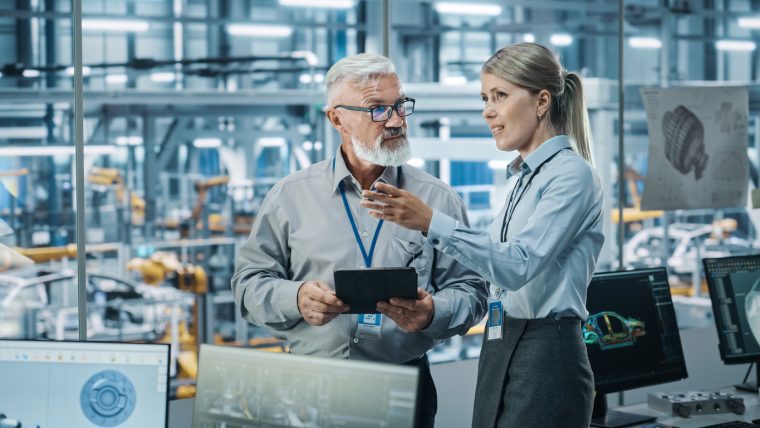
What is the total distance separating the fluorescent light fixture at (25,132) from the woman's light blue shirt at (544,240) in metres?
14.4

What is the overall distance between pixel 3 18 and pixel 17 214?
448 cm

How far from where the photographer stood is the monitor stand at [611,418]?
8.55 feet

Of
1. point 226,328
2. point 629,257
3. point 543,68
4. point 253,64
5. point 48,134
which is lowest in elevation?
point 226,328

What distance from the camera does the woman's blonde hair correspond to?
1843mm

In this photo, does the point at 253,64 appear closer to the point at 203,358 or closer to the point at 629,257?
the point at 629,257

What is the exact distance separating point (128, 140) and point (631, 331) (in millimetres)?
13635

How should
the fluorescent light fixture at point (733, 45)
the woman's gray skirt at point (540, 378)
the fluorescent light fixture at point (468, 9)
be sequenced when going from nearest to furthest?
the woman's gray skirt at point (540, 378) < the fluorescent light fixture at point (733, 45) < the fluorescent light fixture at point (468, 9)

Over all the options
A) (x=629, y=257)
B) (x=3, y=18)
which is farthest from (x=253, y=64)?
(x=629, y=257)

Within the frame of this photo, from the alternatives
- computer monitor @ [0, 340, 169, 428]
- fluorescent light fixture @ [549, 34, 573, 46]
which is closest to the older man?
computer monitor @ [0, 340, 169, 428]

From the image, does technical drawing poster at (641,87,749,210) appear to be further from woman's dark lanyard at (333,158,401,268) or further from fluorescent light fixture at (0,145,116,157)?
fluorescent light fixture at (0,145,116,157)

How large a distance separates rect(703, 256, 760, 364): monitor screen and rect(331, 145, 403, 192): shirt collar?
1.28 m

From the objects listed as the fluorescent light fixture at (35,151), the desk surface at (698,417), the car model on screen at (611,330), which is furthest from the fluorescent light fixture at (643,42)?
the car model on screen at (611,330)

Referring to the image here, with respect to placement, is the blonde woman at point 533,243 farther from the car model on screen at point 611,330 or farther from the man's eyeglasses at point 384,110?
the car model on screen at point 611,330

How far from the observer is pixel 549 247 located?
174 centimetres
